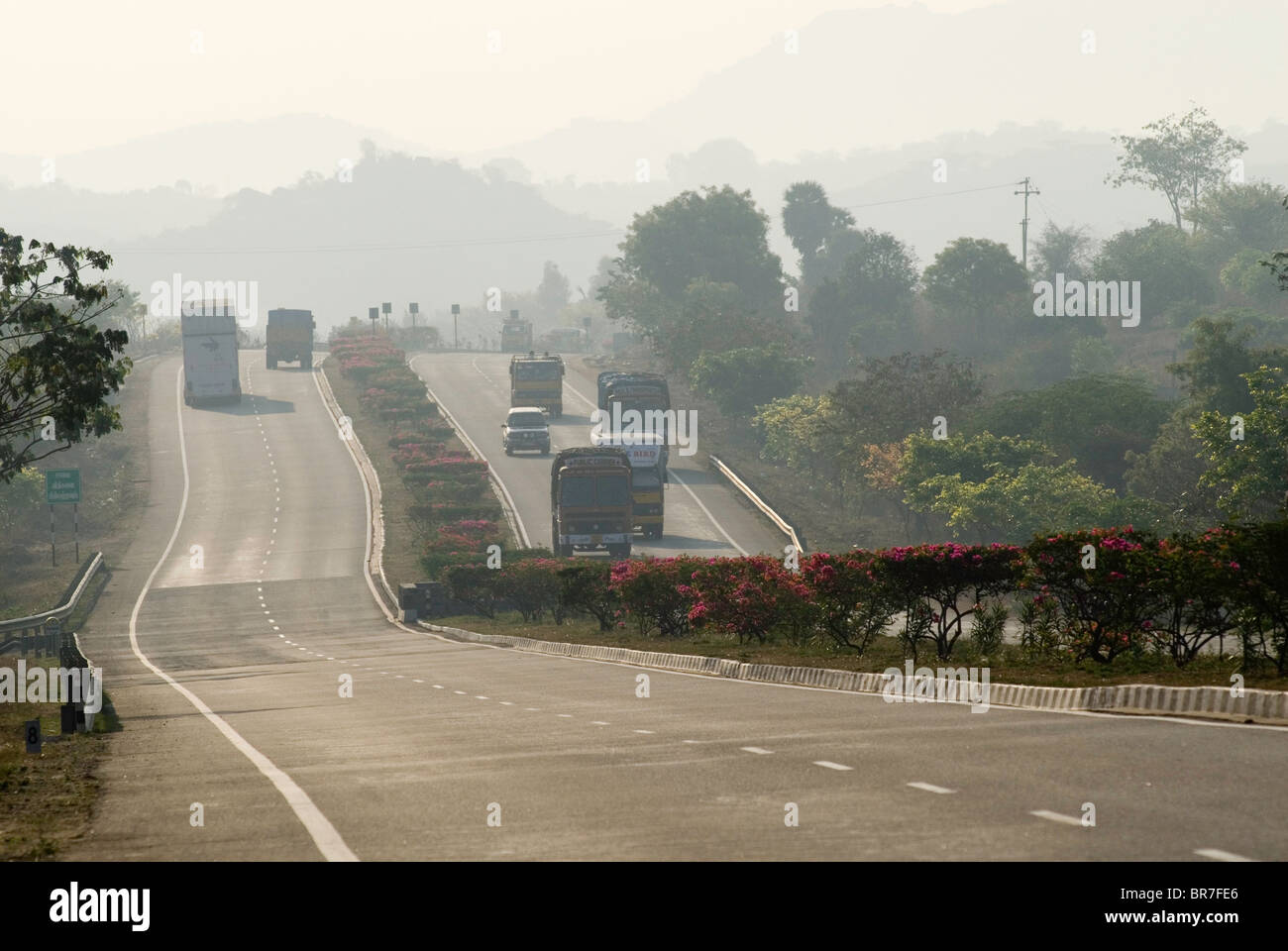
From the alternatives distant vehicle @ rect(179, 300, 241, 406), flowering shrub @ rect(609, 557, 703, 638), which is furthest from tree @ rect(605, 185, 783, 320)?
flowering shrub @ rect(609, 557, 703, 638)

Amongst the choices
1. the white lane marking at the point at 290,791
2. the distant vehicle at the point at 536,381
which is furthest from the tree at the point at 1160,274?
the white lane marking at the point at 290,791

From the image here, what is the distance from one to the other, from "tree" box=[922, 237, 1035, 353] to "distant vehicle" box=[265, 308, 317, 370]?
5433 cm

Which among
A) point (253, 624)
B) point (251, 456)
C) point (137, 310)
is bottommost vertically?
point (253, 624)

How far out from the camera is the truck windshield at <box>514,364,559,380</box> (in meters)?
95.4

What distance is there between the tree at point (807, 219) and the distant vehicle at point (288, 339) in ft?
251

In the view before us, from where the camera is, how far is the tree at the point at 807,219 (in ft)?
598

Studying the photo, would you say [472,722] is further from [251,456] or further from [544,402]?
[544,402]

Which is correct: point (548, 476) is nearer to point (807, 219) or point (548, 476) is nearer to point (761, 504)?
point (761, 504)

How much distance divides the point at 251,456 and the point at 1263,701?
75.9 meters

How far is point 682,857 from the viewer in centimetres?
959

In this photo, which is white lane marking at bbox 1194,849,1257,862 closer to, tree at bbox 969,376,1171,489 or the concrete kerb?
the concrete kerb

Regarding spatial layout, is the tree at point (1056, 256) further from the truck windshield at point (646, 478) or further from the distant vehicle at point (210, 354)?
the truck windshield at point (646, 478)

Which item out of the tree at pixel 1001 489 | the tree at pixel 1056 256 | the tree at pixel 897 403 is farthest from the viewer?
the tree at pixel 1056 256
